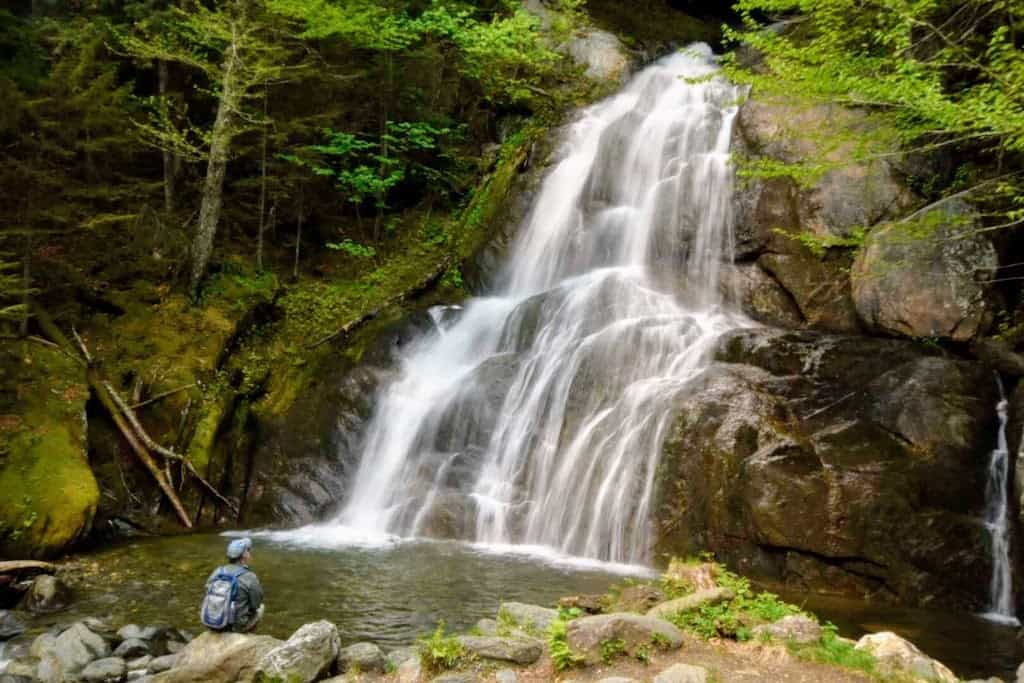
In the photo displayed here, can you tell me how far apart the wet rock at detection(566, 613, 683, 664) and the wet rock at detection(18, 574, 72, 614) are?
20.1 feet

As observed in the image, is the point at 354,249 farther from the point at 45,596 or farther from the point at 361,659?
the point at 361,659

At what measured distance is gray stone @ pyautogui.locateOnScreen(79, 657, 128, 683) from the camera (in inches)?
253

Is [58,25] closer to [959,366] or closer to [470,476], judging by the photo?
[470,476]

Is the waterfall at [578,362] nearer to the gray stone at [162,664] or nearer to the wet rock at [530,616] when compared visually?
the wet rock at [530,616]

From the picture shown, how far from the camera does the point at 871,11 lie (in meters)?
9.47

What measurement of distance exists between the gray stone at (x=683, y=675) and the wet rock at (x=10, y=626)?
654cm

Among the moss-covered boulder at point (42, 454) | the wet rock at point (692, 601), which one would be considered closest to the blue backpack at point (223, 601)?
the wet rock at point (692, 601)

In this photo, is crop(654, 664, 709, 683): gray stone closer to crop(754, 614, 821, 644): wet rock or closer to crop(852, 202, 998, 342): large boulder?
crop(754, 614, 821, 644): wet rock

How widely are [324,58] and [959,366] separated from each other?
15.4 metres

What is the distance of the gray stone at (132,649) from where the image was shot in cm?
689

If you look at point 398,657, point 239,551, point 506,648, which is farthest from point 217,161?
point 506,648

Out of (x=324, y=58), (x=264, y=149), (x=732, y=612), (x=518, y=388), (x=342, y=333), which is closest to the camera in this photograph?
(x=732, y=612)

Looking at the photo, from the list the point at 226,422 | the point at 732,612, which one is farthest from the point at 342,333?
the point at 732,612

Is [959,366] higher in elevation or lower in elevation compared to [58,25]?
lower
